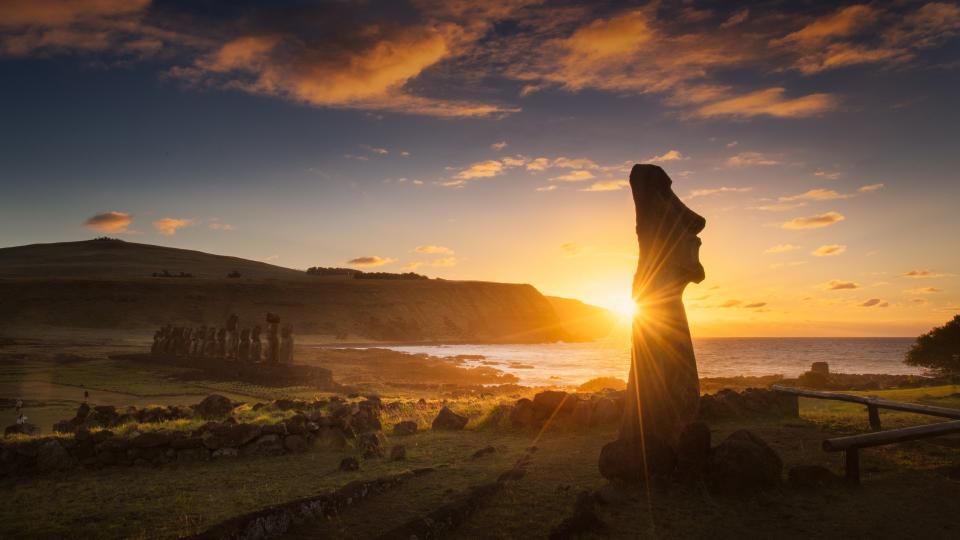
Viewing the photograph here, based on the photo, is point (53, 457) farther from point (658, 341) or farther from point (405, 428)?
point (658, 341)

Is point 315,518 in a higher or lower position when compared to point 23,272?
lower

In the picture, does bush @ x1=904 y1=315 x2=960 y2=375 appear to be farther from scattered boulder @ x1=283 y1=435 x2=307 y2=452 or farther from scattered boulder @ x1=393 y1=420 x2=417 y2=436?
scattered boulder @ x1=283 y1=435 x2=307 y2=452

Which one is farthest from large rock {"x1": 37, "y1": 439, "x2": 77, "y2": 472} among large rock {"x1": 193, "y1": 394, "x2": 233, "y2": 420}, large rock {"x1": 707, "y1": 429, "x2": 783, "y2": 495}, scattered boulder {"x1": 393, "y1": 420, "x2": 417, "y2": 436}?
large rock {"x1": 707, "y1": 429, "x2": 783, "y2": 495}

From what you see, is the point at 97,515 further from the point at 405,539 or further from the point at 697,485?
the point at 697,485

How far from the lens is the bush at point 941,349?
43.3 metres

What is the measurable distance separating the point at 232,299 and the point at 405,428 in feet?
354

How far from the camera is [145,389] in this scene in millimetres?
28969

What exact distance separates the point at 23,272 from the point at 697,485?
159281 mm

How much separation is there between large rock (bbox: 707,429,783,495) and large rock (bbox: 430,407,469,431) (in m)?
8.44

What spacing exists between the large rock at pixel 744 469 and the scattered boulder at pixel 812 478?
0.24 metres

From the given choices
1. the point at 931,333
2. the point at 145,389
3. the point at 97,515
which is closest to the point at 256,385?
the point at 145,389

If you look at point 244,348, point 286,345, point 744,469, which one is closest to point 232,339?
point 244,348

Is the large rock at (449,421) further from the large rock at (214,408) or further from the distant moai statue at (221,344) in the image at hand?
the distant moai statue at (221,344)

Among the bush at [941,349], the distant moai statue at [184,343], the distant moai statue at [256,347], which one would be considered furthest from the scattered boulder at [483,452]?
the bush at [941,349]
